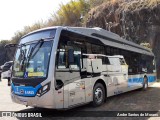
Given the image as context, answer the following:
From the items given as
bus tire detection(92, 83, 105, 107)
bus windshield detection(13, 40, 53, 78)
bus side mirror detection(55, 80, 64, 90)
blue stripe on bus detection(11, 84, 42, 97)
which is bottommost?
bus tire detection(92, 83, 105, 107)

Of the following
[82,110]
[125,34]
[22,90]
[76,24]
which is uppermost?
[76,24]

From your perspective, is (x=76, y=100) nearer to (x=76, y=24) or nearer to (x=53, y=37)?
(x=53, y=37)

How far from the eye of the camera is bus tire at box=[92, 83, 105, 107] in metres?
9.23

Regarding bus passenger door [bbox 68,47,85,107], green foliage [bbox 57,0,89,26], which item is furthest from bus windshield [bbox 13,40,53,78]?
green foliage [bbox 57,0,89,26]

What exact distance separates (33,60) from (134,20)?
25309 mm

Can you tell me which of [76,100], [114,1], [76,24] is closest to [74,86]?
[76,100]

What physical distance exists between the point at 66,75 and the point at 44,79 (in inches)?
31.7

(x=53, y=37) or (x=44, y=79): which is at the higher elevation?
(x=53, y=37)

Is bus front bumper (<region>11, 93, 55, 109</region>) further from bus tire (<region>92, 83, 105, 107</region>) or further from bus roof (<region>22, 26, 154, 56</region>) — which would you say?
bus tire (<region>92, 83, 105, 107</region>)

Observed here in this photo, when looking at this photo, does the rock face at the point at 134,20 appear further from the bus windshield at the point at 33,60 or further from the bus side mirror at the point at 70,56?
the bus windshield at the point at 33,60

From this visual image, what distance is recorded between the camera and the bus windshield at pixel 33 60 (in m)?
7.38

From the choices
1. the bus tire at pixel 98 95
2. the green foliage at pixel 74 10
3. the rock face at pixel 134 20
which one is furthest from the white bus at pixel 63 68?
the green foliage at pixel 74 10

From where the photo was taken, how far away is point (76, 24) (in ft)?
143

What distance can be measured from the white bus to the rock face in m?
19.8
